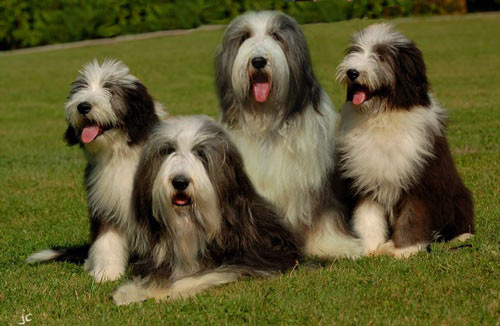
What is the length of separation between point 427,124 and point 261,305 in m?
1.96

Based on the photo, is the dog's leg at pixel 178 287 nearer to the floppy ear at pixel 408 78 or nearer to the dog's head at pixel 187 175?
the dog's head at pixel 187 175

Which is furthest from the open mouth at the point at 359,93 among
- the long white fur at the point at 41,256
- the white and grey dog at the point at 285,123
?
the long white fur at the point at 41,256

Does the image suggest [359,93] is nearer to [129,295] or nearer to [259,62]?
[259,62]

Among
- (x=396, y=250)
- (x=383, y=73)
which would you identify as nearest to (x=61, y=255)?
(x=396, y=250)

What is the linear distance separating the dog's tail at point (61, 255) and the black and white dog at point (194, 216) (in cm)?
121

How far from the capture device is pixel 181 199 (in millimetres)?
4570

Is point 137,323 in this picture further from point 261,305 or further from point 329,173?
point 329,173

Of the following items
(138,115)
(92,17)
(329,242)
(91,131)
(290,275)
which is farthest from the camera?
(329,242)

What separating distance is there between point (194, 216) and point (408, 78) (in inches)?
71.9

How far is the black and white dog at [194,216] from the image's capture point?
4.58 meters

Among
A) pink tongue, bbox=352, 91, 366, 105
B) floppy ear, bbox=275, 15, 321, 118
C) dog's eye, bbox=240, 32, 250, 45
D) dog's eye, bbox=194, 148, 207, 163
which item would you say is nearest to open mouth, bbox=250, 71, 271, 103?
floppy ear, bbox=275, 15, 321, 118

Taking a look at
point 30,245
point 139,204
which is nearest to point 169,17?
point 139,204

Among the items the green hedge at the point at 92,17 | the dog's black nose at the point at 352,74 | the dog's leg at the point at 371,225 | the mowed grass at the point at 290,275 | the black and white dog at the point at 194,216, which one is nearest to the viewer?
the green hedge at the point at 92,17

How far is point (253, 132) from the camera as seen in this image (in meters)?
5.54
